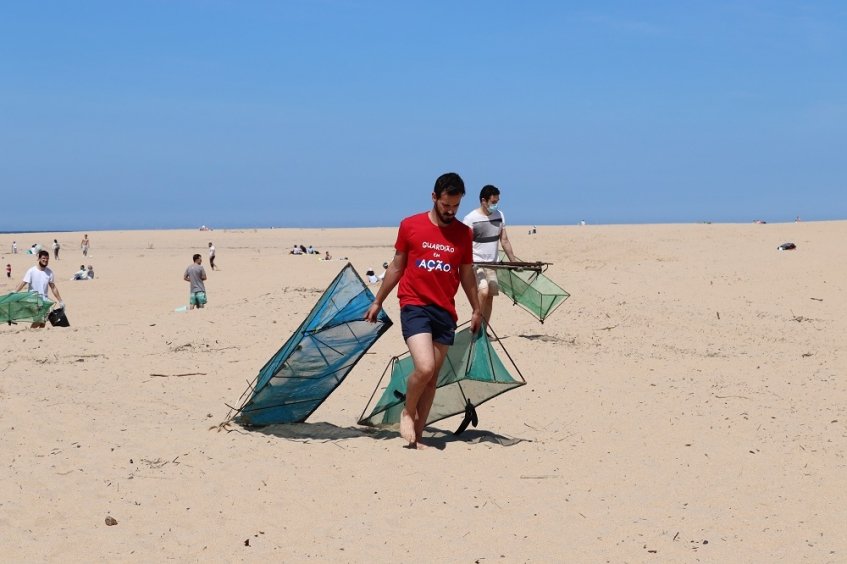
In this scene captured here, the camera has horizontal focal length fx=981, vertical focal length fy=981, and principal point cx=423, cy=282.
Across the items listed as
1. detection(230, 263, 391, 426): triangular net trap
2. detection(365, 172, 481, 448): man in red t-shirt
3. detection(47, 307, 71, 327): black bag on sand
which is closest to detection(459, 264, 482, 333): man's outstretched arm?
detection(365, 172, 481, 448): man in red t-shirt

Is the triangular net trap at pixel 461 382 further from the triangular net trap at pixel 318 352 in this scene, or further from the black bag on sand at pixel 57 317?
the black bag on sand at pixel 57 317

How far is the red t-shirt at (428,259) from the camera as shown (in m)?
6.32

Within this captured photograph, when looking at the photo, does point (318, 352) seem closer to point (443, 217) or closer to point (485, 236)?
point (443, 217)

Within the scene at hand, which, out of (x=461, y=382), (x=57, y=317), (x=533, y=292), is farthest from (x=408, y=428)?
(x=57, y=317)

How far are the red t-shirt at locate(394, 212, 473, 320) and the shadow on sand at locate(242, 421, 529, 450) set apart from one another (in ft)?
Result: 3.32

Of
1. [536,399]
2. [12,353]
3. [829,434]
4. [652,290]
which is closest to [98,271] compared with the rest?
[652,290]

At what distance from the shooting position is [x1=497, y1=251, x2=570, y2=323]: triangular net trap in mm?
12422

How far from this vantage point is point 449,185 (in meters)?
6.23

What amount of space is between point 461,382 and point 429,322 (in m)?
1.09

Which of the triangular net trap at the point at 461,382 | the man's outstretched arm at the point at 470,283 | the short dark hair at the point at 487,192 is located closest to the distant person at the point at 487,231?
the short dark hair at the point at 487,192

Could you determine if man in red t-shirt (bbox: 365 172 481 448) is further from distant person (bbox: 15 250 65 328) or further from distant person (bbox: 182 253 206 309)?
distant person (bbox: 182 253 206 309)

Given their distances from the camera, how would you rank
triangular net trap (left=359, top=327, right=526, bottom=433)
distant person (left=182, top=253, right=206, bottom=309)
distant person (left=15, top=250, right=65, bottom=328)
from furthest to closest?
distant person (left=182, top=253, right=206, bottom=309)
distant person (left=15, top=250, right=65, bottom=328)
triangular net trap (left=359, top=327, right=526, bottom=433)

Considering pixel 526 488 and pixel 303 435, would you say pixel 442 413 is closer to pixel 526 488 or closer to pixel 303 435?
pixel 303 435

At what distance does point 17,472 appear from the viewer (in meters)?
5.42
